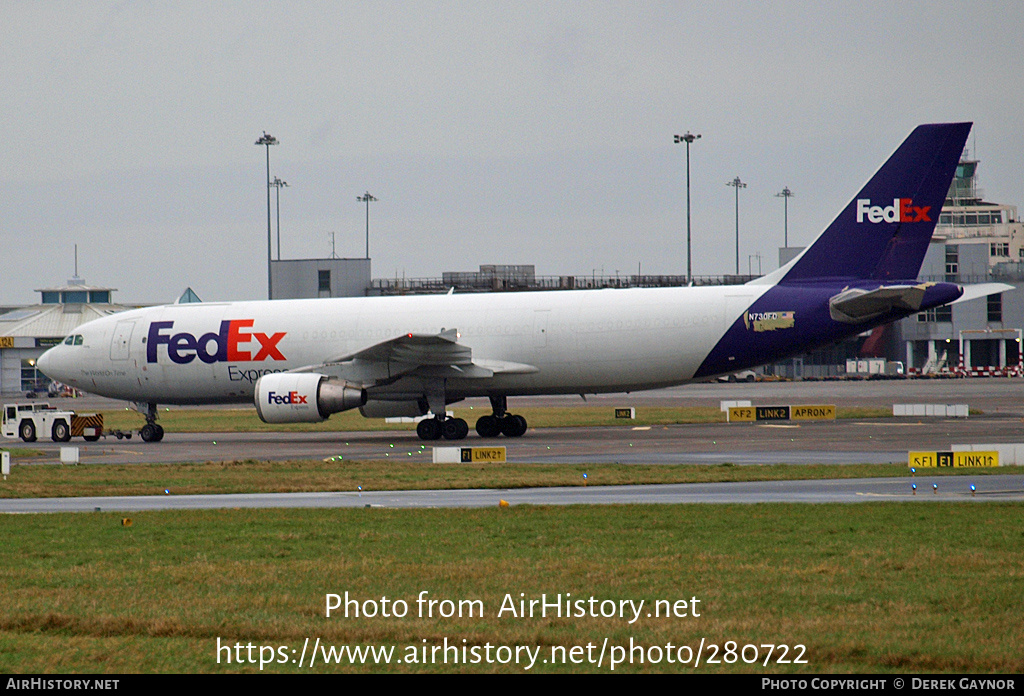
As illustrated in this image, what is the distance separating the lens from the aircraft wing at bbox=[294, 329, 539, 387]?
1331 inches

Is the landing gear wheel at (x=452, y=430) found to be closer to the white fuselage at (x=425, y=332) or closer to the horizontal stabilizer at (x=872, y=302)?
the white fuselage at (x=425, y=332)

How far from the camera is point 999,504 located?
16.4 m

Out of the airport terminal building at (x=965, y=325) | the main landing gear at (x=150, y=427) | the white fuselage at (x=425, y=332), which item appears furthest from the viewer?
the airport terminal building at (x=965, y=325)

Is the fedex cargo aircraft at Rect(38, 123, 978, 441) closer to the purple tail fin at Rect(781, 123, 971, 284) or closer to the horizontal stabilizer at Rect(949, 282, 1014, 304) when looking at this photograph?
the purple tail fin at Rect(781, 123, 971, 284)

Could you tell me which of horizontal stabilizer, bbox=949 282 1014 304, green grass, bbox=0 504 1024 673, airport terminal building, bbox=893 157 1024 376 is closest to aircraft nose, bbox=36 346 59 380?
green grass, bbox=0 504 1024 673

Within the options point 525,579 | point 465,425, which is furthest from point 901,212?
point 525,579

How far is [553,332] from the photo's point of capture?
34.9 m

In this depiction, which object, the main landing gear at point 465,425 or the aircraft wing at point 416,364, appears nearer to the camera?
the aircraft wing at point 416,364

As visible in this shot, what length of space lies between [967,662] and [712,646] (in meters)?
1.82

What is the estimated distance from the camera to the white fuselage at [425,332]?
34.4m

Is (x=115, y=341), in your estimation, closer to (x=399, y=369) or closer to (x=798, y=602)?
(x=399, y=369)

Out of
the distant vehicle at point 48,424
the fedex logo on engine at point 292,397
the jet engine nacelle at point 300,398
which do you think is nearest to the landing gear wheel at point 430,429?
the jet engine nacelle at point 300,398

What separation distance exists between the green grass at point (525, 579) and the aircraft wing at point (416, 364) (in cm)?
1673

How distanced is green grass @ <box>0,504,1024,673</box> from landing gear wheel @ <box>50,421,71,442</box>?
73.9ft
